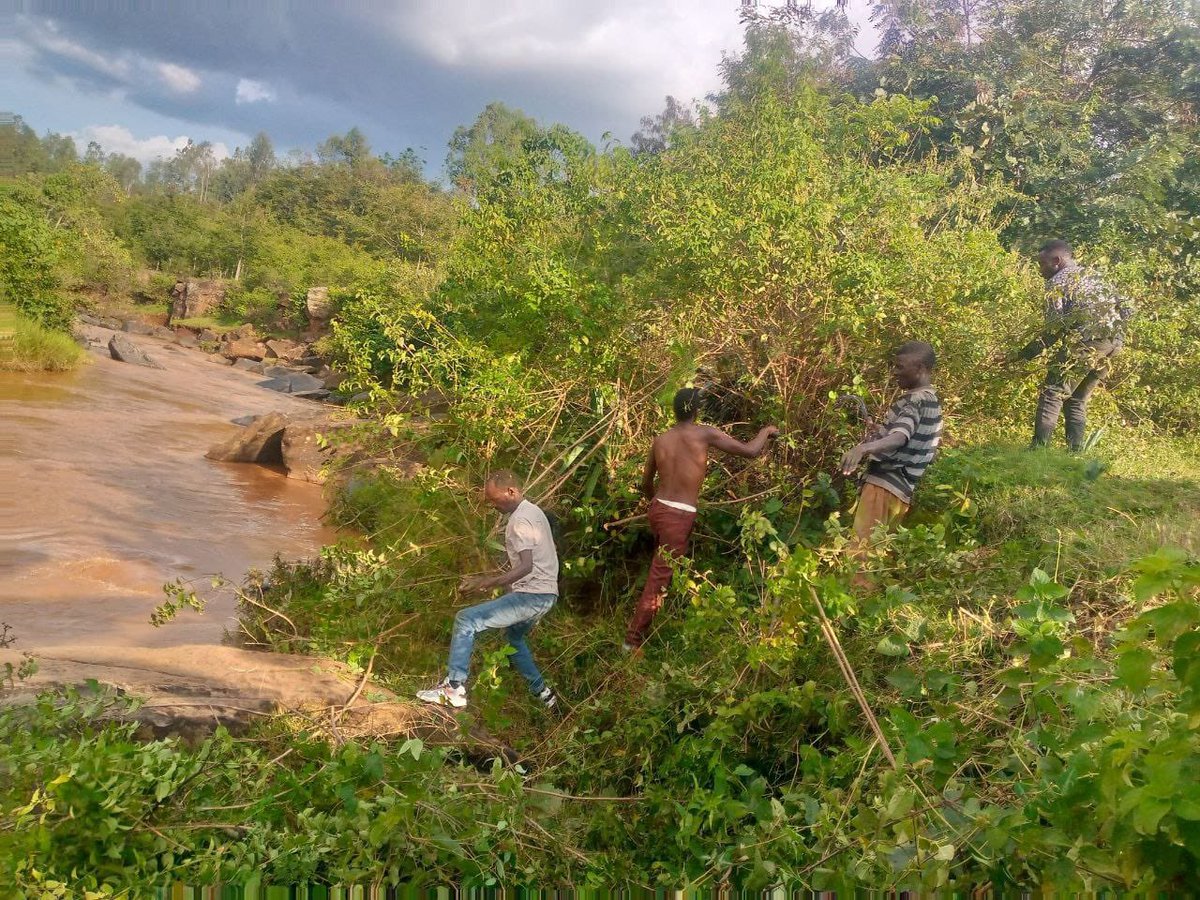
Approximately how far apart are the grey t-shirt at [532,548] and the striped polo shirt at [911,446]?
1869mm

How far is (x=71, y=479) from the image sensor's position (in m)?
12.5

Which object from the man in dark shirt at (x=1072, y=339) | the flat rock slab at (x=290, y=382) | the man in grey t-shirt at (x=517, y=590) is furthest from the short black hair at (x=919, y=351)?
the flat rock slab at (x=290, y=382)

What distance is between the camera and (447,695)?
16.0 feet

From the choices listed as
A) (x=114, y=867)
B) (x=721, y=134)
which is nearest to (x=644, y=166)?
(x=721, y=134)

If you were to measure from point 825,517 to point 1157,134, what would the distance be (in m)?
11.4

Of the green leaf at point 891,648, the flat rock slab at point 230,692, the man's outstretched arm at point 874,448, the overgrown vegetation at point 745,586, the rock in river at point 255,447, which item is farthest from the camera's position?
the rock in river at point 255,447

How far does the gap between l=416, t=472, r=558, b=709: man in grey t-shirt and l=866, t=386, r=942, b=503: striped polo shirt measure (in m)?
1.90

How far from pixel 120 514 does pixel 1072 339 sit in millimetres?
10708

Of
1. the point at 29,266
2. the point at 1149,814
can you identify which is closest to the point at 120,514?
the point at 1149,814

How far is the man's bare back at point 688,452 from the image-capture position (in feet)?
17.1

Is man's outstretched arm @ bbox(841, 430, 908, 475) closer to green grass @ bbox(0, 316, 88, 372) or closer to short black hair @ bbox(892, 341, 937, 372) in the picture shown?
short black hair @ bbox(892, 341, 937, 372)

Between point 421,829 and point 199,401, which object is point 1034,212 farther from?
point 199,401

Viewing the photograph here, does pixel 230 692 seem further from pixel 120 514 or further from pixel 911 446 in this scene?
pixel 120 514

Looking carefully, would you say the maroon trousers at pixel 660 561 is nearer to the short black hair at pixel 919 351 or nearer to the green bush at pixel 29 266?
the short black hair at pixel 919 351
